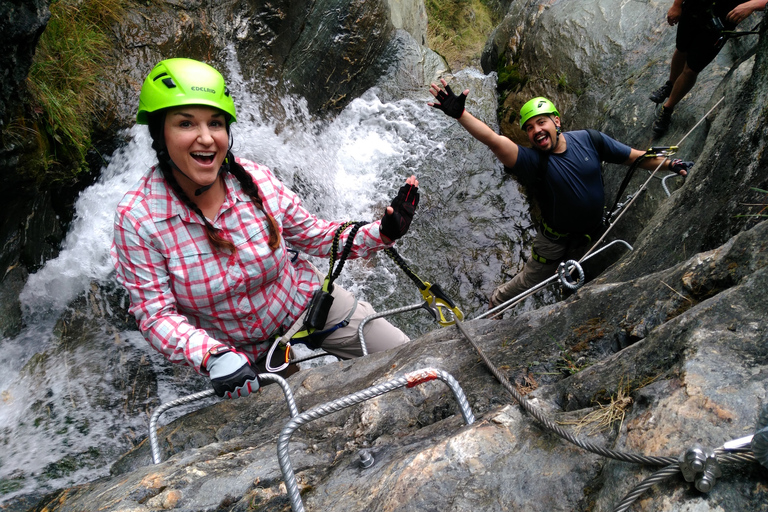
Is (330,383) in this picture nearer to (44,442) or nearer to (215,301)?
(215,301)

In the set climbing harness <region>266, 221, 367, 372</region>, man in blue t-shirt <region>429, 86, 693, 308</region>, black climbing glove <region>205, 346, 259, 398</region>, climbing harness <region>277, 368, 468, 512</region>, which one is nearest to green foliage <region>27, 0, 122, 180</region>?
climbing harness <region>266, 221, 367, 372</region>

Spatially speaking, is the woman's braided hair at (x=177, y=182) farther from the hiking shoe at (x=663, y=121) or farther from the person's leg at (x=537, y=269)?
the hiking shoe at (x=663, y=121)

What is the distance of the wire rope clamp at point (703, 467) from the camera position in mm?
1091

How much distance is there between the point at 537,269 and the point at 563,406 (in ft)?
14.6

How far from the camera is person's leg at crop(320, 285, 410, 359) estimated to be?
351 centimetres

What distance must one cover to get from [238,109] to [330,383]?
5.86 m

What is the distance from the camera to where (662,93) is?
20.4ft

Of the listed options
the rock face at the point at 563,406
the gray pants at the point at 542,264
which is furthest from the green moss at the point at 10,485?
the gray pants at the point at 542,264

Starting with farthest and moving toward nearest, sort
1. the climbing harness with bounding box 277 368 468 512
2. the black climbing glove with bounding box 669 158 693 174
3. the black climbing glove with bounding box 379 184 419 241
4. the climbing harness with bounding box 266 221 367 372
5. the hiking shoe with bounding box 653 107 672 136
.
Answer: the hiking shoe with bounding box 653 107 672 136 → the black climbing glove with bounding box 669 158 693 174 → the climbing harness with bounding box 266 221 367 372 → the black climbing glove with bounding box 379 184 419 241 → the climbing harness with bounding box 277 368 468 512

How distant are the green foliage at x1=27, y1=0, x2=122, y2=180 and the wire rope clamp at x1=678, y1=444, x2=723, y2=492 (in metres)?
5.02

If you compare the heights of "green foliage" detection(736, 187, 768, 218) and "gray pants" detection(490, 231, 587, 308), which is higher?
"gray pants" detection(490, 231, 587, 308)

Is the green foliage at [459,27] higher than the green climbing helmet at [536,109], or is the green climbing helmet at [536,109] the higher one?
the green foliage at [459,27]

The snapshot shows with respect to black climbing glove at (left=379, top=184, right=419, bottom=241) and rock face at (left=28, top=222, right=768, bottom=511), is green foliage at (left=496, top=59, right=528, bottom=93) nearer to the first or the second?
black climbing glove at (left=379, top=184, right=419, bottom=241)

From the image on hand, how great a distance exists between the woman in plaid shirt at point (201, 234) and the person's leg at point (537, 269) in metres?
3.21
